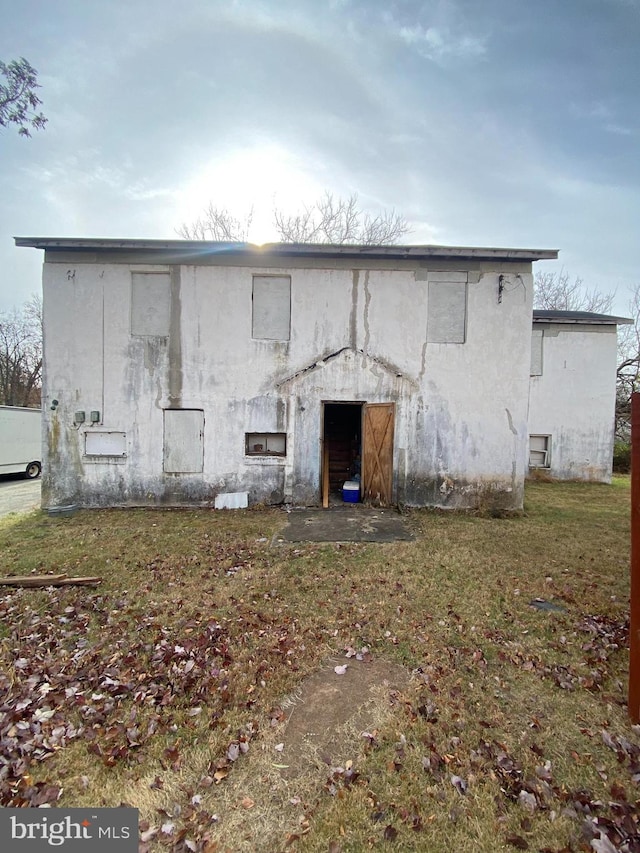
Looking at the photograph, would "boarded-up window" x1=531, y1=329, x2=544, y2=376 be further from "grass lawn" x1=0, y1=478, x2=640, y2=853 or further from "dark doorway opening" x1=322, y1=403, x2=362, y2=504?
"grass lawn" x1=0, y1=478, x2=640, y2=853

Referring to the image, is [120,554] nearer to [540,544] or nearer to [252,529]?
[252,529]

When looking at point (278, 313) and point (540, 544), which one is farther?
point (278, 313)

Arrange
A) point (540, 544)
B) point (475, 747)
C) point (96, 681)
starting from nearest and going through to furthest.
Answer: point (475, 747) < point (96, 681) < point (540, 544)

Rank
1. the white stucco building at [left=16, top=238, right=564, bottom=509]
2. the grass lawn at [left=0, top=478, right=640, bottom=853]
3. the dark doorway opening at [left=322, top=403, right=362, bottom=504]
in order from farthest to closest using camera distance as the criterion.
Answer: the dark doorway opening at [left=322, top=403, right=362, bottom=504] < the white stucco building at [left=16, top=238, right=564, bottom=509] < the grass lawn at [left=0, top=478, right=640, bottom=853]

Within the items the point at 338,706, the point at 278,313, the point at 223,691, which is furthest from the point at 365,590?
the point at 278,313

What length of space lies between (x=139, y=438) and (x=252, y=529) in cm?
354

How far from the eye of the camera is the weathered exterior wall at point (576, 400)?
A: 13070 mm

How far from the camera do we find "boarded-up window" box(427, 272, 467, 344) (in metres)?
8.47

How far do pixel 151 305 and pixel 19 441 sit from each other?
8909mm

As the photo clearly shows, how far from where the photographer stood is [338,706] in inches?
111

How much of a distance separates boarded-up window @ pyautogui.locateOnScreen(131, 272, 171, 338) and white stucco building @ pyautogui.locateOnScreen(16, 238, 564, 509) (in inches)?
1.3

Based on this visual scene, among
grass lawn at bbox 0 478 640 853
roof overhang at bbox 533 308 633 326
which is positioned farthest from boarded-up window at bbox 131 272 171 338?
roof overhang at bbox 533 308 633 326

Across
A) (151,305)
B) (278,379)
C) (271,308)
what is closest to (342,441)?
(278,379)

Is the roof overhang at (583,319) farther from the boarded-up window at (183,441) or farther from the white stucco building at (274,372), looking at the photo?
the boarded-up window at (183,441)
